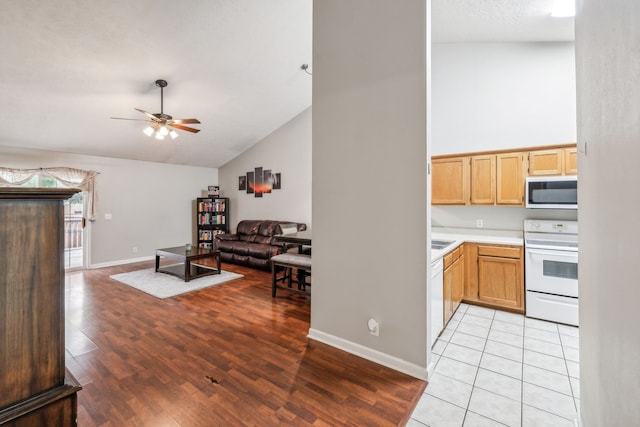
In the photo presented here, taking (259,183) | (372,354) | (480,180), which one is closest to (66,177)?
(259,183)

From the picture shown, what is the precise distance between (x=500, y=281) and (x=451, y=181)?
1.44 m

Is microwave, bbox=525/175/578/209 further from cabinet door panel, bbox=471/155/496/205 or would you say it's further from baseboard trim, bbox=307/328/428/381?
baseboard trim, bbox=307/328/428/381

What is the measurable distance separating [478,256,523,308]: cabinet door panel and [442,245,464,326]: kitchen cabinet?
246 millimetres

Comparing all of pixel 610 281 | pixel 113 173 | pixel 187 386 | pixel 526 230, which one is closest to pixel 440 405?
pixel 610 281

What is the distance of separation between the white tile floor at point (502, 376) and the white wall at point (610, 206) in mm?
495

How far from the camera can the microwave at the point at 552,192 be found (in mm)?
3137

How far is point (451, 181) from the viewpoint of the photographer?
3977 mm

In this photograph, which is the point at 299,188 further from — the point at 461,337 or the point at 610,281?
the point at 610,281

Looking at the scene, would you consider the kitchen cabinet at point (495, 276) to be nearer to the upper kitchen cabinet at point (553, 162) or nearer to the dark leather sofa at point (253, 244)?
the upper kitchen cabinet at point (553, 162)

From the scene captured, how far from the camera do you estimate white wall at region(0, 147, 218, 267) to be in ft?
17.7

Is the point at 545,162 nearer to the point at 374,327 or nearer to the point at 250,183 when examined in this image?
the point at 374,327

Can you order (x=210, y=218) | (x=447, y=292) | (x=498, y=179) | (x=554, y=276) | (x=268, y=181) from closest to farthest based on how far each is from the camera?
(x=447, y=292)
(x=554, y=276)
(x=498, y=179)
(x=268, y=181)
(x=210, y=218)

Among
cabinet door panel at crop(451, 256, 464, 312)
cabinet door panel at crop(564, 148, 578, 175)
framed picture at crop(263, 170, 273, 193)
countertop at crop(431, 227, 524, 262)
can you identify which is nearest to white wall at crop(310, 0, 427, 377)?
countertop at crop(431, 227, 524, 262)

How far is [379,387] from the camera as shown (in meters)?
2.00
